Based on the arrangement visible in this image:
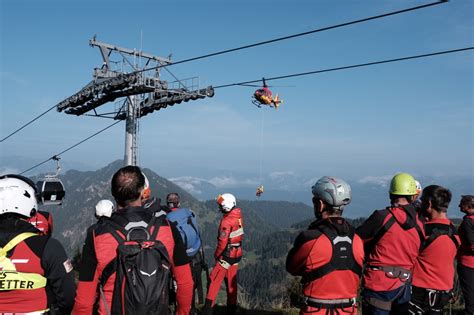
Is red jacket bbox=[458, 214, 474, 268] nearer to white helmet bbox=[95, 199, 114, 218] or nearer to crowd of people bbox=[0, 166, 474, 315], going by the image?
crowd of people bbox=[0, 166, 474, 315]

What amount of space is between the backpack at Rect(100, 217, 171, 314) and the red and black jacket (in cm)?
46

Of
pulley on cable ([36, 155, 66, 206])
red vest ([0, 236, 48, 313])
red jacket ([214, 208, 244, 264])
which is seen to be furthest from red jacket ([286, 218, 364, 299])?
pulley on cable ([36, 155, 66, 206])

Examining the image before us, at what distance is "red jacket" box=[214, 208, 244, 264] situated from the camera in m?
9.34

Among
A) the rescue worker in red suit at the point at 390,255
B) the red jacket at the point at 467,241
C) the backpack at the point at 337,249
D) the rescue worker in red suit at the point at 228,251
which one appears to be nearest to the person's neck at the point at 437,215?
the rescue worker in red suit at the point at 390,255

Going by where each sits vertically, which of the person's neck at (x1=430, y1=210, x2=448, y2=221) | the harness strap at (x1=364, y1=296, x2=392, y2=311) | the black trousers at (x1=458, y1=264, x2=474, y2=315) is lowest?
the black trousers at (x1=458, y1=264, x2=474, y2=315)

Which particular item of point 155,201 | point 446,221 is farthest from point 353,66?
point 155,201

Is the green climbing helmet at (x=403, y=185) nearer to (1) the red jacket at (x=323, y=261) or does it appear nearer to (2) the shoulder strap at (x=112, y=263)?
(1) the red jacket at (x=323, y=261)

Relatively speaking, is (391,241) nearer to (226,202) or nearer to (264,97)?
(226,202)

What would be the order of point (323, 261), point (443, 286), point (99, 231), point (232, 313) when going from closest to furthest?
point (99, 231) → point (323, 261) → point (443, 286) → point (232, 313)

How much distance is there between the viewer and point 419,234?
18.4 feet

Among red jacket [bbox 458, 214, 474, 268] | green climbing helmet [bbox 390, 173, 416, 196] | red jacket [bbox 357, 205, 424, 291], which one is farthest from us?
red jacket [bbox 458, 214, 474, 268]

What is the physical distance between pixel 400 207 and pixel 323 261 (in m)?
1.93

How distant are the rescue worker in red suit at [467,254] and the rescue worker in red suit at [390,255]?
6.51 ft

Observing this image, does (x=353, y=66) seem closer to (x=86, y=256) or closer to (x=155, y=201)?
(x=155, y=201)
